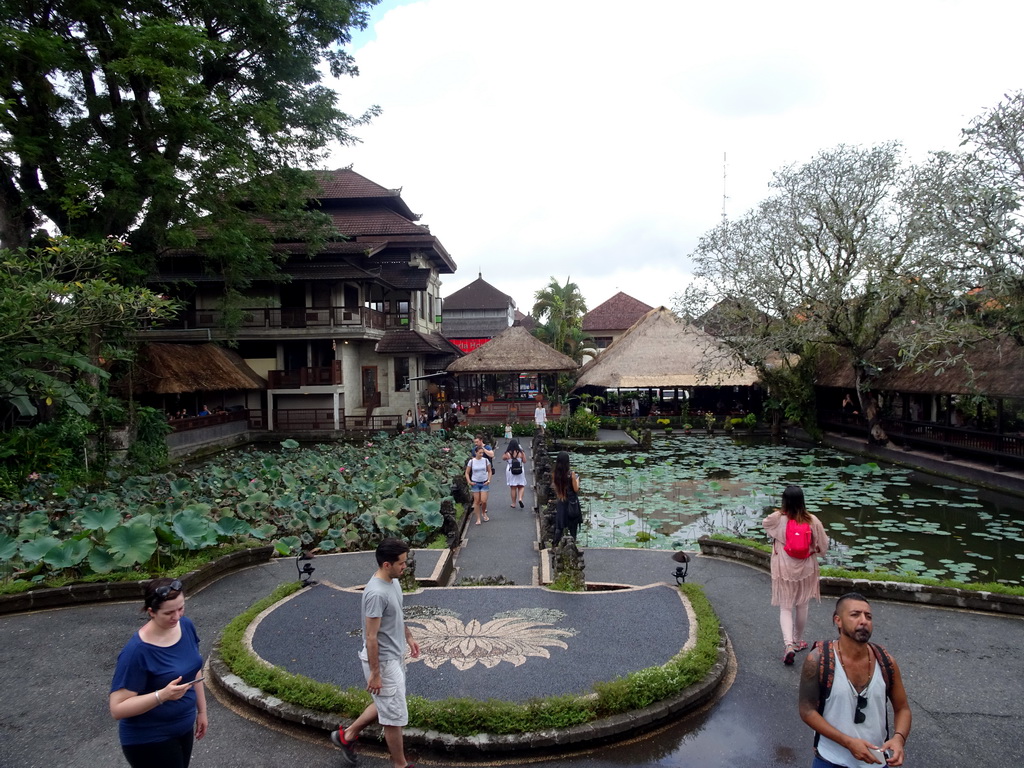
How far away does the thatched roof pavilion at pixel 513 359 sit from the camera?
30203 mm

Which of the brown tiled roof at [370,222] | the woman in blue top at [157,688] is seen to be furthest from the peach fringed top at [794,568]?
the brown tiled roof at [370,222]

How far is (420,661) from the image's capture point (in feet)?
19.5

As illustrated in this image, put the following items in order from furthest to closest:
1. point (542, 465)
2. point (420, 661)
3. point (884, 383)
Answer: point (884, 383)
point (542, 465)
point (420, 661)

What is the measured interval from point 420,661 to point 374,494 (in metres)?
7.05

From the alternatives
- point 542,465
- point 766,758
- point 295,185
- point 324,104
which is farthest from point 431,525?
point 324,104

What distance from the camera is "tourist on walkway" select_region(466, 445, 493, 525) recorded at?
12.3 metres

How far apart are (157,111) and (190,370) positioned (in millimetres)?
10802

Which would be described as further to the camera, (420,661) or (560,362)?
(560,362)

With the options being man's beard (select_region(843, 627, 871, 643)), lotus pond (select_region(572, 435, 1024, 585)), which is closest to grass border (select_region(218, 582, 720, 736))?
man's beard (select_region(843, 627, 871, 643))

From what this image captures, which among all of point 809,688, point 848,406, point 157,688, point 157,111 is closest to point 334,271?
point 157,111

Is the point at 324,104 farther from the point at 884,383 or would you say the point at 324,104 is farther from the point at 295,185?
the point at 884,383

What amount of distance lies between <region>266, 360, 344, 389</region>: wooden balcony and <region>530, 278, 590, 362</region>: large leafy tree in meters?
15.4

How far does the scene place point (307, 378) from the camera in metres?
28.4

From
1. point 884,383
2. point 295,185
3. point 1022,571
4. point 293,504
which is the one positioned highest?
point 295,185
